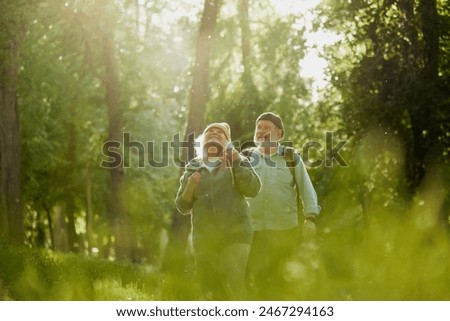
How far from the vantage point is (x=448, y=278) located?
10.5 meters

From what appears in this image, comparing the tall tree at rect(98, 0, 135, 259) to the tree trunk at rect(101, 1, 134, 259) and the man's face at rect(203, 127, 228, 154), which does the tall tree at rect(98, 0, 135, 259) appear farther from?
the man's face at rect(203, 127, 228, 154)

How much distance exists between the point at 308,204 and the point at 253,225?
60 cm

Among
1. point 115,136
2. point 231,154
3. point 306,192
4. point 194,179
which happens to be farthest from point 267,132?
point 115,136

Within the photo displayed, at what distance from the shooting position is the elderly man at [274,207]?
311 inches

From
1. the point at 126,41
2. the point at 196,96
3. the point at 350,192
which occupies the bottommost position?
the point at 350,192

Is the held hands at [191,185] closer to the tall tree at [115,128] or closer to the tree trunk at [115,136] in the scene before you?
the tall tree at [115,128]

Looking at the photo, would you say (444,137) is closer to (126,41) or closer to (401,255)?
(401,255)

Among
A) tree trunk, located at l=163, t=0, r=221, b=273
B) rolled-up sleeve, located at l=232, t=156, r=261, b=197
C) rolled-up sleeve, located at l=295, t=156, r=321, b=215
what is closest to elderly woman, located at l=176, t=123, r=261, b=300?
rolled-up sleeve, located at l=232, t=156, r=261, b=197

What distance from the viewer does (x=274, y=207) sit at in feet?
26.0

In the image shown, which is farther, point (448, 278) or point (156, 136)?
point (156, 136)

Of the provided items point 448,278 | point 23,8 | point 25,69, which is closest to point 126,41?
point 25,69

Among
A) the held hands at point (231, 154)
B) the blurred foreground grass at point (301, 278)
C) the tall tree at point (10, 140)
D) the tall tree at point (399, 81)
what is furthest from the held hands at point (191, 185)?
the tall tree at point (10, 140)

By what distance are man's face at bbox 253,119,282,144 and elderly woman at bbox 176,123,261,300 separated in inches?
31.0
